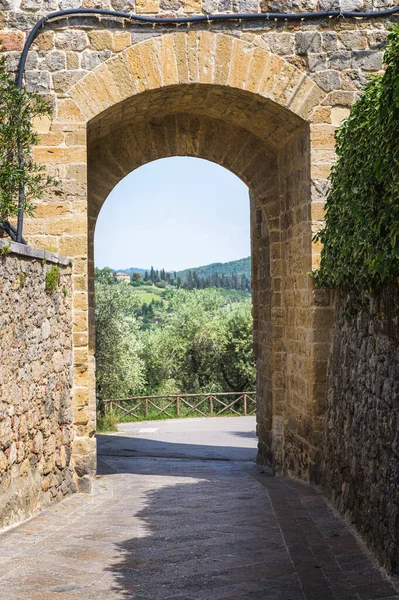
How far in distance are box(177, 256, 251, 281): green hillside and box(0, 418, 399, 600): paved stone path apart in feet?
382

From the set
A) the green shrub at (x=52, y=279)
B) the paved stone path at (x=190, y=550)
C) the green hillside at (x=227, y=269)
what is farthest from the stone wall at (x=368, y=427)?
the green hillside at (x=227, y=269)

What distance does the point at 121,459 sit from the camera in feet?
41.7

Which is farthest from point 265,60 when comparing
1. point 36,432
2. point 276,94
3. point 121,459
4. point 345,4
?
point 121,459

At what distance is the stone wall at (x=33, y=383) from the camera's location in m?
5.87

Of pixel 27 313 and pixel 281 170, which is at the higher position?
pixel 281 170

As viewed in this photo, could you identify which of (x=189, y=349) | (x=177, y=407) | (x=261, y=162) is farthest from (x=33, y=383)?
(x=189, y=349)

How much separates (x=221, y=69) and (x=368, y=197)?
3242 mm

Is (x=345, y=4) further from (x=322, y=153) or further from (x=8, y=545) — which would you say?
(x=8, y=545)

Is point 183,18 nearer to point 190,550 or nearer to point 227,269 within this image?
point 190,550

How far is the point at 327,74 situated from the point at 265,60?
0.65m

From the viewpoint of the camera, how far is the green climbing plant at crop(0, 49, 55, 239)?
7074mm

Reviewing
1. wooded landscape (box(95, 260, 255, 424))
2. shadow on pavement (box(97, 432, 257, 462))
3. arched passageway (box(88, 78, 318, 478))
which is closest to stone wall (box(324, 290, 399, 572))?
arched passageway (box(88, 78, 318, 478))

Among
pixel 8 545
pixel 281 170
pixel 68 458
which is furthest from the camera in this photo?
pixel 281 170

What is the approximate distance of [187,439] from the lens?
17609 millimetres
